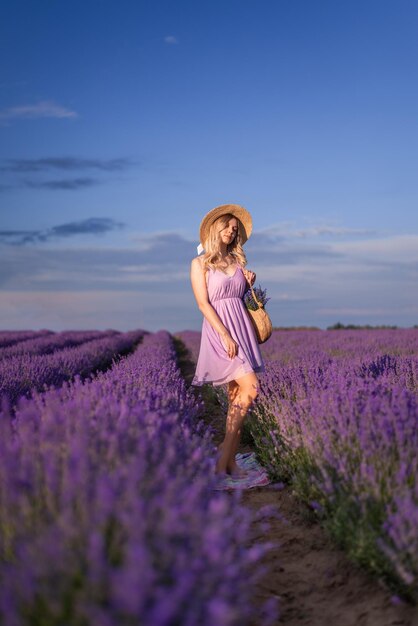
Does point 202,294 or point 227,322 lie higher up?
point 202,294

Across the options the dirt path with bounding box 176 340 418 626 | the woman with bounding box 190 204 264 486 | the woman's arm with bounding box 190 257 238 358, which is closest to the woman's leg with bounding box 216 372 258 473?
the woman with bounding box 190 204 264 486

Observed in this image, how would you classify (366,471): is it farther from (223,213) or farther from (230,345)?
(223,213)

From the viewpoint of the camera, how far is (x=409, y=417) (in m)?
3.16

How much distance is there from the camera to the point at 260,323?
4.77 meters

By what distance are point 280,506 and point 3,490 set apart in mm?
2521

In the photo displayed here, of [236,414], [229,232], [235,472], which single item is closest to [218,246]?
[229,232]

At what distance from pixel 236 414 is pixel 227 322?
687mm

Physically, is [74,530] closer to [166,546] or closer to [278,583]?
[166,546]

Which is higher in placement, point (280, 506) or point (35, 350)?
point (35, 350)

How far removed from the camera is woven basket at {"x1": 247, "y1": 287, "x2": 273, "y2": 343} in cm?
476

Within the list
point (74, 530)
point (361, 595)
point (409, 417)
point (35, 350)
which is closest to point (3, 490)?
point (74, 530)

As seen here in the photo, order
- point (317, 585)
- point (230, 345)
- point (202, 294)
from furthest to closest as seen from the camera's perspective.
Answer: point (202, 294)
point (230, 345)
point (317, 585)

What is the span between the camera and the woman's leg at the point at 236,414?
439 cm

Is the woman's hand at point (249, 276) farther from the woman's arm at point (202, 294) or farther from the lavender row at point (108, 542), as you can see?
the lavender row at point (108, 542)
